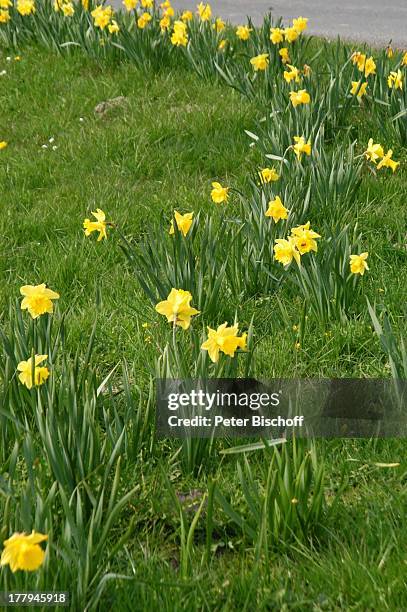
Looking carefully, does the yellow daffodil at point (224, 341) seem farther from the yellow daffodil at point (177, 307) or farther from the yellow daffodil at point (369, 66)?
the yellow daffodil at point (369, 66)

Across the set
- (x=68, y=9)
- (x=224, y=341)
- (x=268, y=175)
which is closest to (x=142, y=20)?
(x=68, y=9)

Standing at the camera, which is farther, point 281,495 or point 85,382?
point 85,382

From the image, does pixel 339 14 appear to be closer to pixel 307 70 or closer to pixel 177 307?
pixel 307 70

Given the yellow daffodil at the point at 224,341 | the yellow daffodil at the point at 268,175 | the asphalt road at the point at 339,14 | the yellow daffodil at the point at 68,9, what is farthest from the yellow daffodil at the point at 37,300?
the asphalt road at the point at 339,14

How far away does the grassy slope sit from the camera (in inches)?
81.4

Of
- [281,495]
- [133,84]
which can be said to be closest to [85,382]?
[281,495]

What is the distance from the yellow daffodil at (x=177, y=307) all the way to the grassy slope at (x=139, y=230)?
0.42 metres

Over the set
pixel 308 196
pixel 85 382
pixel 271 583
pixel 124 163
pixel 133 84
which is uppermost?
pixel 133 84

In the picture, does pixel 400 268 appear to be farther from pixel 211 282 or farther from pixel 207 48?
pixel 207 48

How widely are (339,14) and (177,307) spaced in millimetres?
6173

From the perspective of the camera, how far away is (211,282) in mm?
3150

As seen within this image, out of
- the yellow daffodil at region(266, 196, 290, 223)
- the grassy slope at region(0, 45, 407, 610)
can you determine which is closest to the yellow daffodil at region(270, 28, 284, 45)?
the grassy slope at region(0, 45, 407, 610)

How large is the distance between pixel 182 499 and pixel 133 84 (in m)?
3.77

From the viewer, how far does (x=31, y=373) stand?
236 centimetres
